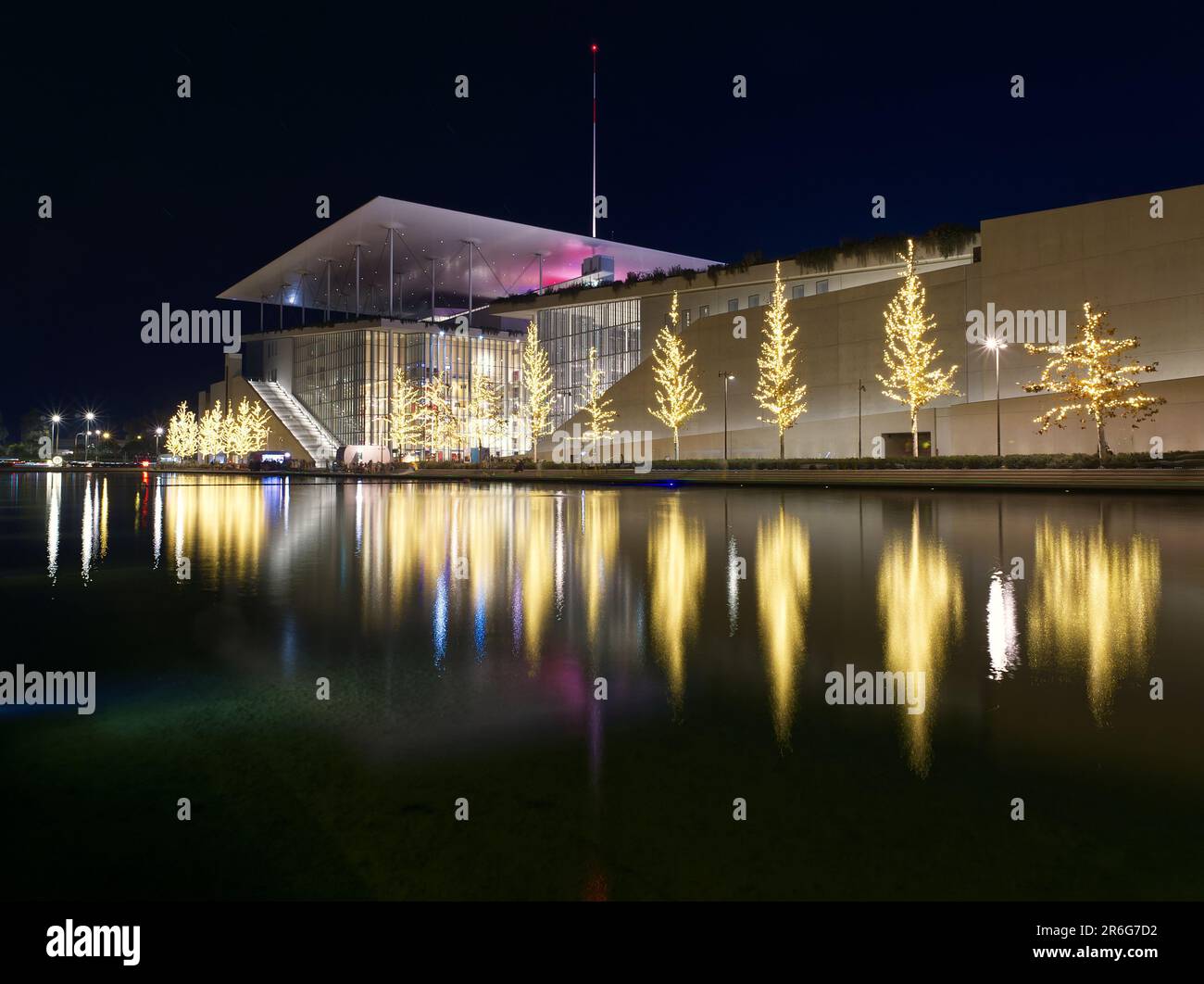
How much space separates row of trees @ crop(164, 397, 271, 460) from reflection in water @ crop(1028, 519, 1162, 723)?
95724 millimetres

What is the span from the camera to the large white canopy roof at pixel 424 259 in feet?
223

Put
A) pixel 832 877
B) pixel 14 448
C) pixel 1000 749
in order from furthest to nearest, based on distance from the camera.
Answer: pixel 14 448 < pixel 1000 749 < pixel 832 877

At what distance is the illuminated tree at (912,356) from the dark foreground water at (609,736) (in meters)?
32.2

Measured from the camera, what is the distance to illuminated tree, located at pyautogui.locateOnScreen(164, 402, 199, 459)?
111812 millimetres

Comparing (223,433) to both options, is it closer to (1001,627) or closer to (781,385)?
(781,385)

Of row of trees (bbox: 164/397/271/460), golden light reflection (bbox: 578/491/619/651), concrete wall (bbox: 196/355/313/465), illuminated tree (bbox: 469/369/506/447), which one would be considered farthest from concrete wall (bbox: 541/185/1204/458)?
row of trees (bbox: 164/397/271/460)

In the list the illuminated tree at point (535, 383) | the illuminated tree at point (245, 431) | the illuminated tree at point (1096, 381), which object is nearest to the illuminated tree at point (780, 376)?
the illuminated tree at point (1096, 381)

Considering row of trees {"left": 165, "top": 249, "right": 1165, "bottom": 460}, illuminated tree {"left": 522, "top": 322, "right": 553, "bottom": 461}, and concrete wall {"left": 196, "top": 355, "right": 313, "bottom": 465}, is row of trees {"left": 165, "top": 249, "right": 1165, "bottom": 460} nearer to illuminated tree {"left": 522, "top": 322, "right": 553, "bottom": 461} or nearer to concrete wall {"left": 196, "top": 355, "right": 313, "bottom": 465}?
illuminated tree {"left": 522, "top": 322, "right": 553, "bottom": 461}

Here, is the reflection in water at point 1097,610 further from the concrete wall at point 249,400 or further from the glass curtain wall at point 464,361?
the concrete wall at point 249,400

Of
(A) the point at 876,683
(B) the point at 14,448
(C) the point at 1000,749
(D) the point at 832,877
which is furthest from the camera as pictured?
(B) the point at 14,448

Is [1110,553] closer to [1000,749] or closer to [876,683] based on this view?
[876,683]
